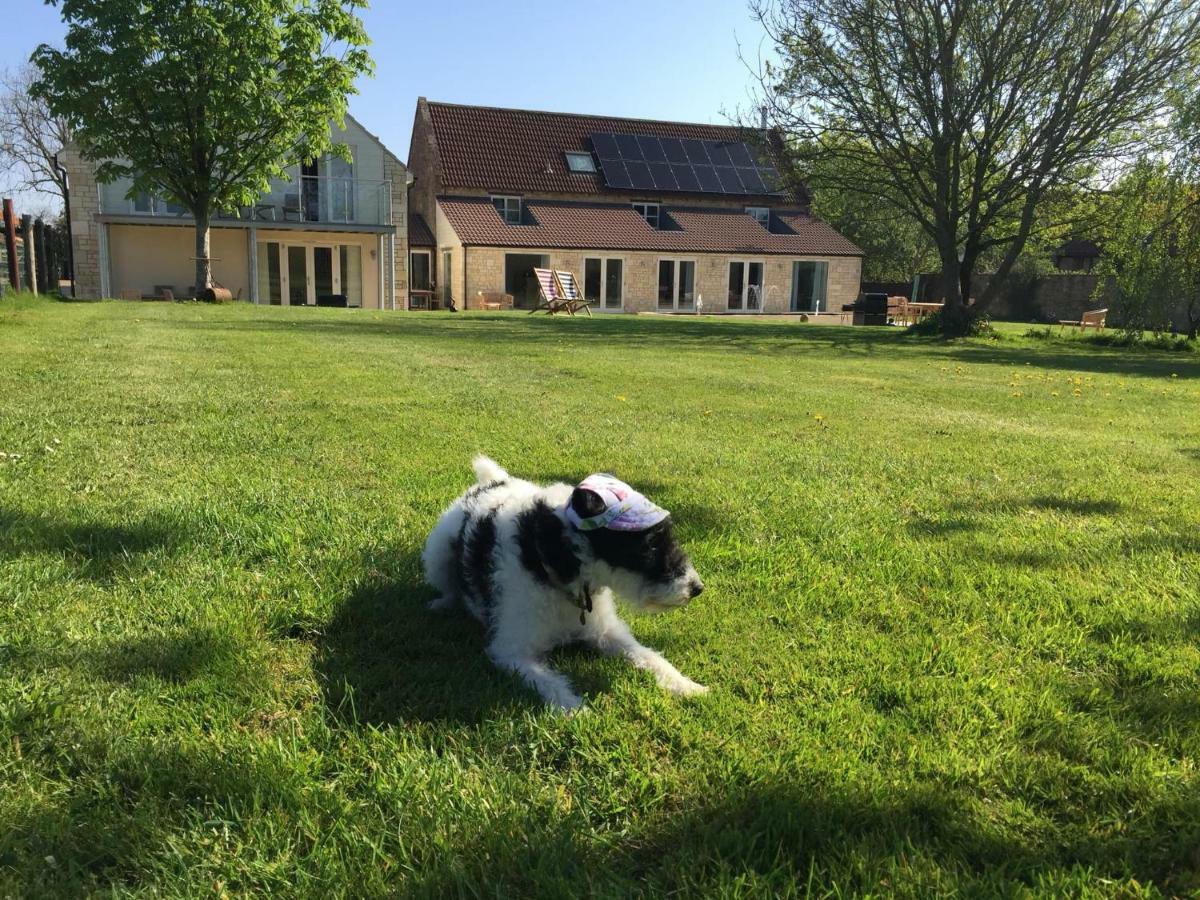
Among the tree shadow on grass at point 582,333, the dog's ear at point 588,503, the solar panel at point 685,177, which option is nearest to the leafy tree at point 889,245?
the solar panel at point 685,177

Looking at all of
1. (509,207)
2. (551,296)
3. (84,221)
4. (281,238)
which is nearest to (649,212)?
(509,207)

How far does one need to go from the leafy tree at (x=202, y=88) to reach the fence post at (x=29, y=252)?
3.85 m

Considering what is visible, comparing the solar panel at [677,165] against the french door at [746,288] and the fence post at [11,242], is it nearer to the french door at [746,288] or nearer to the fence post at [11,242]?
the french door at [746,288]

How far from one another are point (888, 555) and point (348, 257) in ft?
96.7

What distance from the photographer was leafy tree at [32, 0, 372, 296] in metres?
19.3

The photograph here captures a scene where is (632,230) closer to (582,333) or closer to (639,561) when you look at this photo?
(582,333)

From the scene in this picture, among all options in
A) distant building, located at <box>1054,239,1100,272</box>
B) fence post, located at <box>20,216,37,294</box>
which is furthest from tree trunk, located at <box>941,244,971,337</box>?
distant building, located at <box>1054,239,1100,272</box>

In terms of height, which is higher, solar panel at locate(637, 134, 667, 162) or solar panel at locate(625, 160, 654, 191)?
solar panel at locate(637, 134, 667, 162)

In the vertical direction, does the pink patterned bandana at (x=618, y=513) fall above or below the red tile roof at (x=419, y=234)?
below

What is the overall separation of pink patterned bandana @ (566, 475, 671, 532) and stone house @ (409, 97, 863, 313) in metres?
29.3

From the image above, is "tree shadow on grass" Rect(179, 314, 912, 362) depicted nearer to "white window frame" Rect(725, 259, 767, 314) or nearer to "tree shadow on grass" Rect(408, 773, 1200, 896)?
"tree shadow on grass" Rect(408, 773, 1200, 896)

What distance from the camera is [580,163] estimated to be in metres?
35.1

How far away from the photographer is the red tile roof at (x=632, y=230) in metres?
31.3

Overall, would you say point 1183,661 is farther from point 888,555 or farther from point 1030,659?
point 888,555
